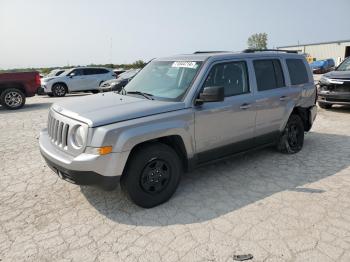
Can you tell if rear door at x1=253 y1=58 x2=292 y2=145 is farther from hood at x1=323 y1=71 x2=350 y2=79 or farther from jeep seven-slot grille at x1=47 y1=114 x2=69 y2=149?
hood at x1=323 y1=71 x2=350 y2=79

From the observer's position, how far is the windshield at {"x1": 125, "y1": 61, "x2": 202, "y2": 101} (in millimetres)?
4046

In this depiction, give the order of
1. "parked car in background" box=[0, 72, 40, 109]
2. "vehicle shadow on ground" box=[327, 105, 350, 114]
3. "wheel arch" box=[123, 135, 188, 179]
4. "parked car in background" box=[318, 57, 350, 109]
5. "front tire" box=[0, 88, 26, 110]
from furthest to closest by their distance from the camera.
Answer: "front tire" box=[0, 88, 26, 110] < "parked car in background" box=[0, 72, 40, 109] < "vehicle shadow on ground" box=[327, 105, 350, 114] < "parked car in background" box=[318, 57, 350, 109] < "wheel arch" box=[123, 135, 188, 179]

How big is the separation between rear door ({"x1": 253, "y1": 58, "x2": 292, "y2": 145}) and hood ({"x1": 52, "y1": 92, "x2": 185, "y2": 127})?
62.2 inches

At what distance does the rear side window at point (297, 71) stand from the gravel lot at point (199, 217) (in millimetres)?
1440

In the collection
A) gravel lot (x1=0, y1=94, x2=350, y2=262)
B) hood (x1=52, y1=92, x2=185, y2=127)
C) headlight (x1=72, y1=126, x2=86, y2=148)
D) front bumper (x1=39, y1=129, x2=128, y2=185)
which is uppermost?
hood (x1=52, y1=92, x2=185, y2=127)

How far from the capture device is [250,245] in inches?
119

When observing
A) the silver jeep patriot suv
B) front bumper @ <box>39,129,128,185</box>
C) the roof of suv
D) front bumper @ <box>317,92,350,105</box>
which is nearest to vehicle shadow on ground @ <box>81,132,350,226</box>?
the silver jeep patriot suv

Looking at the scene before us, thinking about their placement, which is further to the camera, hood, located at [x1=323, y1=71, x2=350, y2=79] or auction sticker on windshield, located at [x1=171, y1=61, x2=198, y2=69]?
hood, located at [x1=323, y1=71, x2=350, y2=79]

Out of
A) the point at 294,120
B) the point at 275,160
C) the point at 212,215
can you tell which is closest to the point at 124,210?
the point at 212,215

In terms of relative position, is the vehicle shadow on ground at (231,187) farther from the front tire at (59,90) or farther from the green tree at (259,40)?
the green tree at (259,40)

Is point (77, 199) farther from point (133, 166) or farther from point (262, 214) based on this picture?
point (262, 214)

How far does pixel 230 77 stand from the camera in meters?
4.41

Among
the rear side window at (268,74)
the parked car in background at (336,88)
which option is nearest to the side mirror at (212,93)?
the rear side window at (268,74)

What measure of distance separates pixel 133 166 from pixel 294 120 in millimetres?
3498
